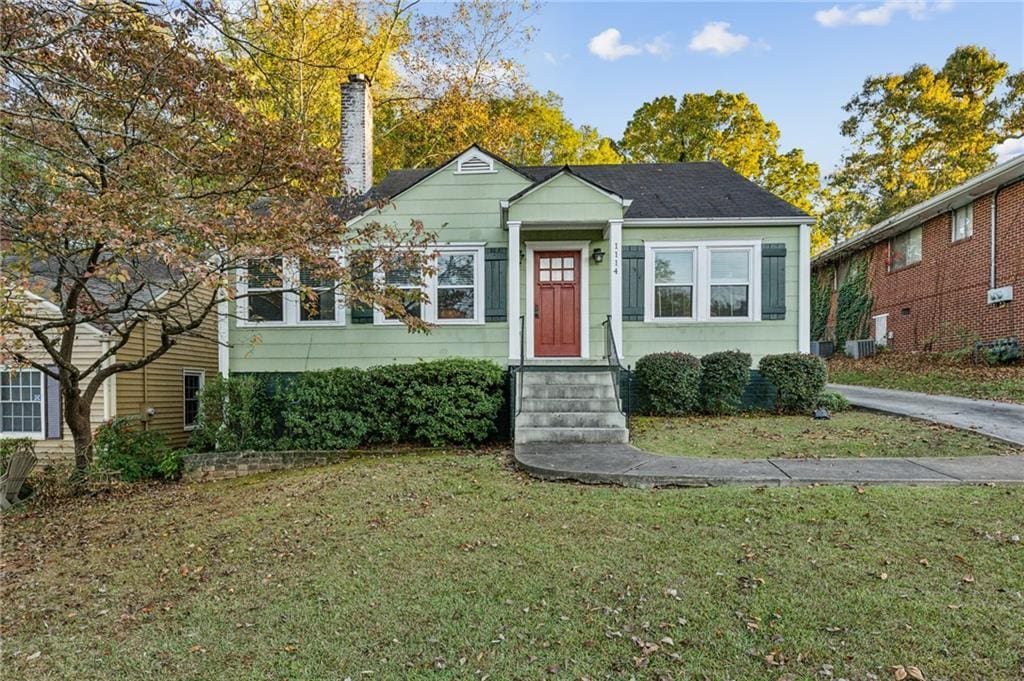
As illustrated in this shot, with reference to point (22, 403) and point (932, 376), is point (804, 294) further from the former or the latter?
point (22, 403)

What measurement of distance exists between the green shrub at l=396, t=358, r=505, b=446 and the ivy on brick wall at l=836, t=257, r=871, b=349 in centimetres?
1501

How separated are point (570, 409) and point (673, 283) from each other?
142 inches

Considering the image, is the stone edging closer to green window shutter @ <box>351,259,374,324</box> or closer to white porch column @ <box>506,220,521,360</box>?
green window shutter @ <box>351,259,374,324</box>

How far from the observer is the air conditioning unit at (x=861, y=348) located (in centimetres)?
1680

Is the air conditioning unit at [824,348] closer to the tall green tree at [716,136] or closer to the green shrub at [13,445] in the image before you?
the tall green tree at [716,136]

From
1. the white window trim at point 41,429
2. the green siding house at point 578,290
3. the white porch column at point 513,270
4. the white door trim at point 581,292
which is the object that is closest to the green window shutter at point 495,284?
the green siding house at point 578,290

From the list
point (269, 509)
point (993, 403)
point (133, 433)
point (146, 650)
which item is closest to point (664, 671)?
point (146, 650)

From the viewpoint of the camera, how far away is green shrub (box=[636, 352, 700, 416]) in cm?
880

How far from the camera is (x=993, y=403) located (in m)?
8.89

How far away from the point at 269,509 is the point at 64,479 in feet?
14.8

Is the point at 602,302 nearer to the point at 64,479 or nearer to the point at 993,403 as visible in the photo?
the point at 993,403

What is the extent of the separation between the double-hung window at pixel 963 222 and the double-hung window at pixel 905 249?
1409mm

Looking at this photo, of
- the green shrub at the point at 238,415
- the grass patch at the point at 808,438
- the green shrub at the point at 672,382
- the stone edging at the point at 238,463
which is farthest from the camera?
the green shrub at the point at 672,382

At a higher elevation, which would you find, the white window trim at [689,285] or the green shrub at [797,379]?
the white window trim at [689,285]
